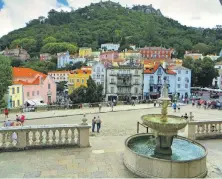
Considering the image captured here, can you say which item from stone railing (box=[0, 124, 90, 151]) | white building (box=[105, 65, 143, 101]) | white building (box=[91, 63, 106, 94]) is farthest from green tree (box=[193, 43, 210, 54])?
stone railing (box=[0, 124, 90, 151])

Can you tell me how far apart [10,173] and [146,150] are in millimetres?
4395

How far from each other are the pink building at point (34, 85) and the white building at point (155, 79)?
64.4ft

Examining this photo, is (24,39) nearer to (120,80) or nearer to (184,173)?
(120,80)

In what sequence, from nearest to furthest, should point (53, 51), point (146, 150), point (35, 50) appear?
point (146, 150) < point (53, 51) < point (35, 50)

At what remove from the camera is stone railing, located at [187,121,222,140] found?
1177cm

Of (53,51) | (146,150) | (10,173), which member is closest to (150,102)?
(146,150)

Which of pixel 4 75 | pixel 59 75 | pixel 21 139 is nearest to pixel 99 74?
pixel 59 75

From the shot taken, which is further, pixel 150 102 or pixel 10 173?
pixel 150 102

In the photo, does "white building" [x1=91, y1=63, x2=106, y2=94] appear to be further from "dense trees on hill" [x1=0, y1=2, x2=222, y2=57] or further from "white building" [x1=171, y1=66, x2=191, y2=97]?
"dense trees on hill" [x1=0, y1=2, x2=222, y2=57]

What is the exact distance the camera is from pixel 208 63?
71312 millimetres

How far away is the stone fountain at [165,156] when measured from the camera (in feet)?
24.8

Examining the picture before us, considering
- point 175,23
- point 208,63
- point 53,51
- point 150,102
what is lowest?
point 150,102

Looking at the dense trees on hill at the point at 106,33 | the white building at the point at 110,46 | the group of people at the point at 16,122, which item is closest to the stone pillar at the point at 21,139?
the group of people at the point at 16,122

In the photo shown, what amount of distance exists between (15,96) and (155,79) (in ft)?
95.1
